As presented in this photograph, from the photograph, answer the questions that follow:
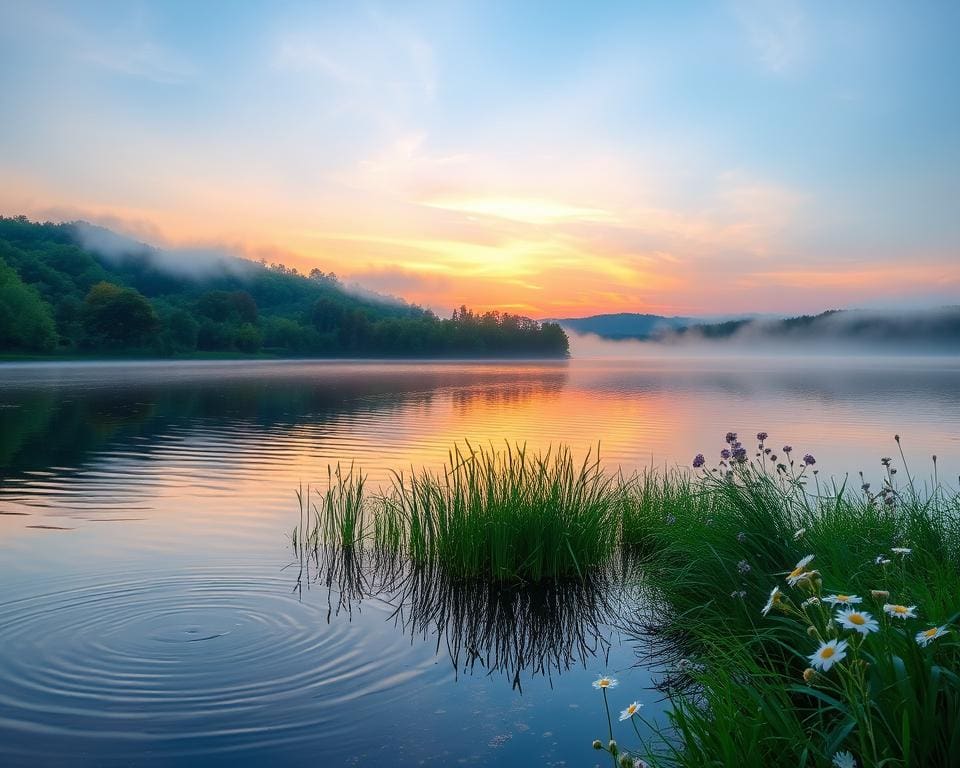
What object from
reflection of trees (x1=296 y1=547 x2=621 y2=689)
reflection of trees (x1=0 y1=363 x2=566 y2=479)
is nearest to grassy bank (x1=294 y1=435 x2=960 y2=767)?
reflection of trees (x1=296 y1=547 x2=621 y2=689)

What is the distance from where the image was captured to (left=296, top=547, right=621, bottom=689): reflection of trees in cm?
781

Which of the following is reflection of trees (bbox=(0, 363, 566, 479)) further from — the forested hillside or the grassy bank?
the forested hillside

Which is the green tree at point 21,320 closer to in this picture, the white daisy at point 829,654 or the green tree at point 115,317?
the green tree at point 115,317

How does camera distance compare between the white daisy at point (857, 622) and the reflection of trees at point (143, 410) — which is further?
the reflection of trees at point (143, 410)

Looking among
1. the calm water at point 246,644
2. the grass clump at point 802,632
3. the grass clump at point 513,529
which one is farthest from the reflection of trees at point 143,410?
the grass clump at point 802,632

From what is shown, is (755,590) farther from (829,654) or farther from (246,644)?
(246,644)

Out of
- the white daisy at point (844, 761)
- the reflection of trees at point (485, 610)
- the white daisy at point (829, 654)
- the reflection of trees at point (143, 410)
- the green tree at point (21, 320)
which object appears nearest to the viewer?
the white daisy at point (829, 654)

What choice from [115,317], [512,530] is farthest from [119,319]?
[512,530]

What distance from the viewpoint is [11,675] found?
689cm

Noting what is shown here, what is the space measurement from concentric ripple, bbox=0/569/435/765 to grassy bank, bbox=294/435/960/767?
2.07 m

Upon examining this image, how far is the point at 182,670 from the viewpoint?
23.2ft

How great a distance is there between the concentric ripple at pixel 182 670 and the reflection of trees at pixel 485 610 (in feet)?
1.51

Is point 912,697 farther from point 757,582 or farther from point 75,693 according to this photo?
point 75,693

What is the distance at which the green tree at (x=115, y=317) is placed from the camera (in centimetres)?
Result: 12838
